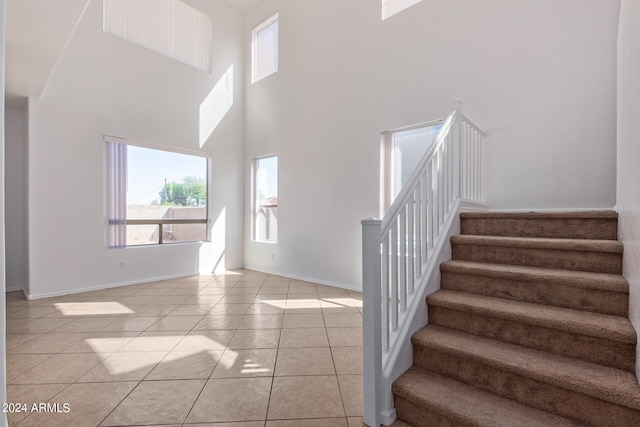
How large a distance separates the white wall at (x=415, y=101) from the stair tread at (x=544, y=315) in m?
1.74

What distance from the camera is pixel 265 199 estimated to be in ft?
19.7

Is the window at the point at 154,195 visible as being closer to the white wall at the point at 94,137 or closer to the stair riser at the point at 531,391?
the white wall at the point at 94,137

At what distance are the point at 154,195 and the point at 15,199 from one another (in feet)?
5.99

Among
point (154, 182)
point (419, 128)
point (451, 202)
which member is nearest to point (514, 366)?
point (451, 202)

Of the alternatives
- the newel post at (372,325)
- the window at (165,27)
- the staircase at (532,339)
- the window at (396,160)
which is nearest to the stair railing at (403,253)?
the newel post at (372,325)

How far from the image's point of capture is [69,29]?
2.39 metres

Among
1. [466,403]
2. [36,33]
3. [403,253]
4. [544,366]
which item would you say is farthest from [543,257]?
[36,33]

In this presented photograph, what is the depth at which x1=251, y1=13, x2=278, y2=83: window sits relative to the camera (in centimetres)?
572

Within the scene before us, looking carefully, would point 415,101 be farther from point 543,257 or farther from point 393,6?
point 543,257

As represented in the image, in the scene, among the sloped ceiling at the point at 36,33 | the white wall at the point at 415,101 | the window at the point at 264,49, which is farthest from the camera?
the window at the point at 264,49

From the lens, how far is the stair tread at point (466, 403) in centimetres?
130

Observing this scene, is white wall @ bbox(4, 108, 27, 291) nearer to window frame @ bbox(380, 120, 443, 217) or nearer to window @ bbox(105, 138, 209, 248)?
window @ bbox(105, 138, 209, 248)

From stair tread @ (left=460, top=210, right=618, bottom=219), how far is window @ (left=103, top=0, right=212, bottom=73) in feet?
18.0

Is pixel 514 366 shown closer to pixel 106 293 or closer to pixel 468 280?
pixel 468 280
